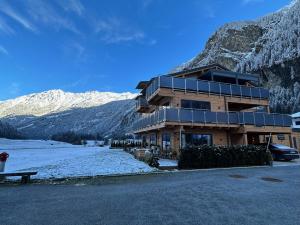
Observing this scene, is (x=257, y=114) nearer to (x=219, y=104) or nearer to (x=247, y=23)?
(x=219, y=104)

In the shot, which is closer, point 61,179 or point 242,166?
point 61,179

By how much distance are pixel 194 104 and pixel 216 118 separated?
2834mm

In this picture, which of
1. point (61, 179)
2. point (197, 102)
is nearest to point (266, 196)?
point (61, 179)

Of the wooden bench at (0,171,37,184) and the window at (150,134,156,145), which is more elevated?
the window at (150,134,156,145)

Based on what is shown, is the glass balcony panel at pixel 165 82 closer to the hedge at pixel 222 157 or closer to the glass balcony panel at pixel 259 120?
the hedge at pixel 222 157

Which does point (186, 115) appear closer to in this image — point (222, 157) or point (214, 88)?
point (214, 88)

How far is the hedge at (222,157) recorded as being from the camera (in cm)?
1670

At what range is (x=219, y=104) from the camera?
25.8m

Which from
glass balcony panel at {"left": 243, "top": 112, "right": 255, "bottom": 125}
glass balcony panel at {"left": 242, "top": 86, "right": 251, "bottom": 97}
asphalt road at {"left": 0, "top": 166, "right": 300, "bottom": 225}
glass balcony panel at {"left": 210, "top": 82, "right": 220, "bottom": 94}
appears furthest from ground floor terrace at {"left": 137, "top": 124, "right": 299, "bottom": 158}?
asphalt road at {"left": 0, "top": 166, "right": 300, "bottom": 225}

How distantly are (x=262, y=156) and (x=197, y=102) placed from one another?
8.74 m

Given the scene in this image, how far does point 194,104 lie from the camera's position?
24.7 meters

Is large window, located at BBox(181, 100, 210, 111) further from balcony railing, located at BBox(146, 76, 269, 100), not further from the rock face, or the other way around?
the rock face

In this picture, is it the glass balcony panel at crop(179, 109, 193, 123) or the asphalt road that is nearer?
the asphalt road

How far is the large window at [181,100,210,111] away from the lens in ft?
79.5
